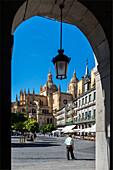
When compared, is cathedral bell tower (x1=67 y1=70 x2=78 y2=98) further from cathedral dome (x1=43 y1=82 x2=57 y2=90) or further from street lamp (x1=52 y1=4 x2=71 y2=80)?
street lamp (x1=52 y1=4 x2=71 y2=80)

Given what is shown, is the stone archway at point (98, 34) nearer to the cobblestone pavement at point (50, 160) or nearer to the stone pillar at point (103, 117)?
the stone pillar at point (103, 117)

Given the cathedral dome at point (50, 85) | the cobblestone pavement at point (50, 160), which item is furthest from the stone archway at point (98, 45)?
the cathedral dome at point (50, 85)

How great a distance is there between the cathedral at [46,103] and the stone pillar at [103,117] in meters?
89.4

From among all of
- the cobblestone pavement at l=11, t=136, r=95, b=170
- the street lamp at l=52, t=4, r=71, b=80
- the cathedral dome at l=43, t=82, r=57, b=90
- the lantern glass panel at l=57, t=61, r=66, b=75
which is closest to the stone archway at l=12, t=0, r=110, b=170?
the street lamp at l=52, t=4, r=71, b=80

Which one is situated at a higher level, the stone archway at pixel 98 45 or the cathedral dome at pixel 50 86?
the cathedral dome at pixel 50 86

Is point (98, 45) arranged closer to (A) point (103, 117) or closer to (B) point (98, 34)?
(B) point (98, 34)

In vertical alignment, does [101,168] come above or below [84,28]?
below

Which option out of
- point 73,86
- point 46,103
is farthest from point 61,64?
point 46,103

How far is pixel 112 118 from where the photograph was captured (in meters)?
3.73

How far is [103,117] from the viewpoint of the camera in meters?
4.42

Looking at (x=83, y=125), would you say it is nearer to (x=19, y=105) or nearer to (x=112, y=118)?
(x=112, y=118)

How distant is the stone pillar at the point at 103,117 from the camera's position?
417 centimetres

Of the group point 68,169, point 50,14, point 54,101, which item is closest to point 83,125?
point 68,169

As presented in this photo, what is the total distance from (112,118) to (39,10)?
9.67 feet
